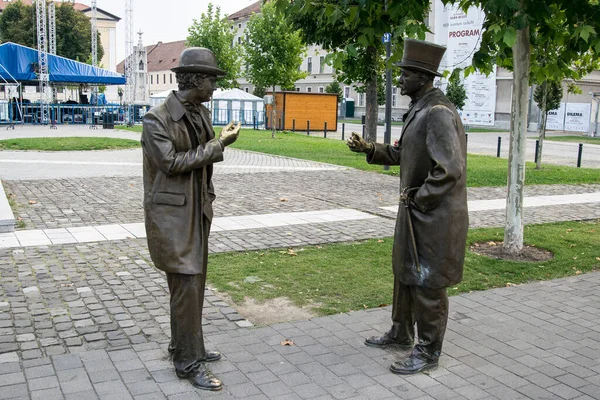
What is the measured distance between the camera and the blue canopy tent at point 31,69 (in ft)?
120

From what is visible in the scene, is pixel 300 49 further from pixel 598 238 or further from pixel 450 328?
pixel 450 328

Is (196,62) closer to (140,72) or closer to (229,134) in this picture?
(229,134)

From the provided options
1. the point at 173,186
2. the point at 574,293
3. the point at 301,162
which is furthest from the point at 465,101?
the point at 173,186

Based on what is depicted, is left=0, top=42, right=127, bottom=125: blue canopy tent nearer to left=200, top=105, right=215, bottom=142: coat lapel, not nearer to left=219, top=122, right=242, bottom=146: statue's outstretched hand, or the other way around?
left=200, top=105, right=215, bottom=142: coat lapel

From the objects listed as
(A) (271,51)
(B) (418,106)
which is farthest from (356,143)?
(A) (271,51)

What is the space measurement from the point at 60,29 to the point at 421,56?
6835 centimetres

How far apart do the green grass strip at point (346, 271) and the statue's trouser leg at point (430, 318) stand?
4.57ft

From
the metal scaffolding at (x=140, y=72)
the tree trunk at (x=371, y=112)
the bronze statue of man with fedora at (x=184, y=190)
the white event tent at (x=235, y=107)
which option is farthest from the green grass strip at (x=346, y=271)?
the metal scaffolding at (x=140, y=72)

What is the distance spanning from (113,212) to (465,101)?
133ft

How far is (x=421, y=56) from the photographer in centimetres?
452

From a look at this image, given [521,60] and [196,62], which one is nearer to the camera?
[196,62]

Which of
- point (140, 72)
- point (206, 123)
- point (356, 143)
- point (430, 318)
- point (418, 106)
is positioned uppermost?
point (140, 72)

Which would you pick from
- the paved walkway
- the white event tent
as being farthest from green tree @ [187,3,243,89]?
the paved walkway

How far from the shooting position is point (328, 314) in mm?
5816
